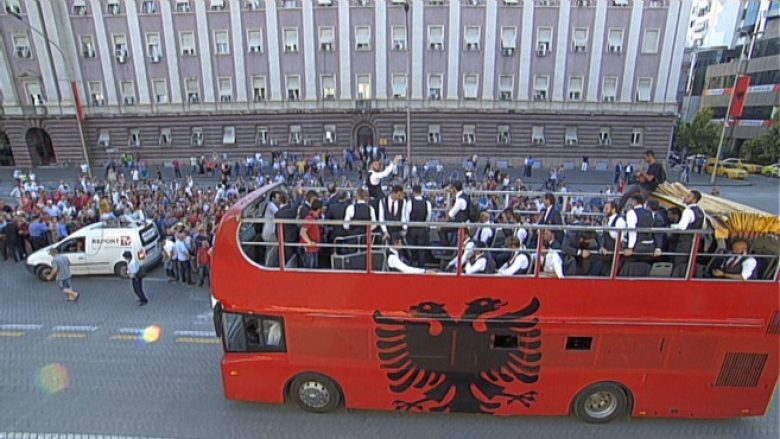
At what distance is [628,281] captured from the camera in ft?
18.2

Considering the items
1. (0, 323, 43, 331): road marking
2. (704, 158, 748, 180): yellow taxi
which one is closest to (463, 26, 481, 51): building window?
(704, 158, 748, 180): yellow taxi

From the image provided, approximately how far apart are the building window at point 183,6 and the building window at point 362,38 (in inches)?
456

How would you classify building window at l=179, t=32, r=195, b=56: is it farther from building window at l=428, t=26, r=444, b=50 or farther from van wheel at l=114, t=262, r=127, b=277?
van wheel at l=114, t=262, r=127, b=277

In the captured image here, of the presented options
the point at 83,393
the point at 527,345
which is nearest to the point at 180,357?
the point at 83,393

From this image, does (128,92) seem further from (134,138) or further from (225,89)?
(225,89)

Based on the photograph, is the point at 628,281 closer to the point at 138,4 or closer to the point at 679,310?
the point at 679,310

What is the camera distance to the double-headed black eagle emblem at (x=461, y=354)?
5.80 m

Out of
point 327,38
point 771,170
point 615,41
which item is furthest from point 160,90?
point 771,170

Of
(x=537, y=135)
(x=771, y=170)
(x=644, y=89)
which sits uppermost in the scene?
(x=644, y=89)

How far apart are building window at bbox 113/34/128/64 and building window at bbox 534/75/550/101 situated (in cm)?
2898

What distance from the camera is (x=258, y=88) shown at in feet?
97.8

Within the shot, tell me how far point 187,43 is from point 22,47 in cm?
1185

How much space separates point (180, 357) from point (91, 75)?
30.8 m

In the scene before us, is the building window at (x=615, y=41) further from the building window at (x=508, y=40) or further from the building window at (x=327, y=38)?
the building window at (x=327, y=38)
